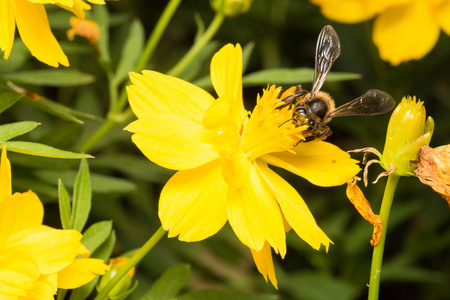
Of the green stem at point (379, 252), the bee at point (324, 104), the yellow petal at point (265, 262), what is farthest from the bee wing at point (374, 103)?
the yellow petal at point (265, 262)

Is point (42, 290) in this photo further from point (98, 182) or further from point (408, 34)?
point (408, 34)

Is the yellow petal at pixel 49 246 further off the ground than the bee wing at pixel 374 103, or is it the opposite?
the bee wing at pixel 374 103

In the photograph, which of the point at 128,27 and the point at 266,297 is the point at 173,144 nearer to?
the point at 266,297

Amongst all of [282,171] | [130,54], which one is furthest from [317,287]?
[130,54]

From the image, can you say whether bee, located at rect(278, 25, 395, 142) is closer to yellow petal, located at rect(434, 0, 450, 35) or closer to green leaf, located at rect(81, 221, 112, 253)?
green leaf, located at rect(81, 221, 112, 253)

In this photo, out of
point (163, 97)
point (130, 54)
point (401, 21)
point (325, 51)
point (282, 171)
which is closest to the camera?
point (163, 97)

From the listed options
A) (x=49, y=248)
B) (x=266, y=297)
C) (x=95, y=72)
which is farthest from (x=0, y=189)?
(x=95, y=72)

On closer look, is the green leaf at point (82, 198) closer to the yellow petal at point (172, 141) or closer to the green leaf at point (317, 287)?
the yellow petal at point (172, 141)

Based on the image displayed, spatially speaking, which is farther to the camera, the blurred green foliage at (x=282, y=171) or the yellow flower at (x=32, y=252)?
the blurred green foliage at (x=282, y=171)
